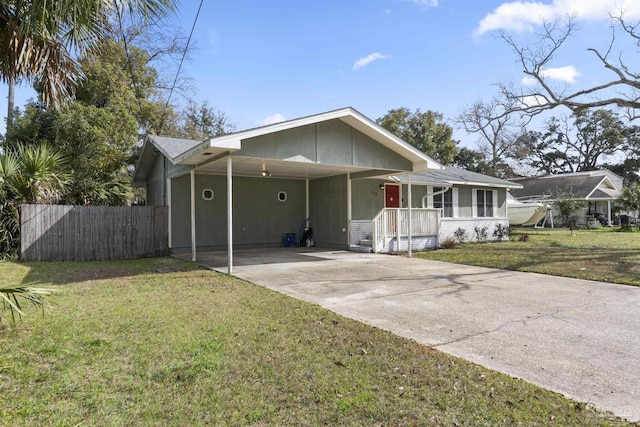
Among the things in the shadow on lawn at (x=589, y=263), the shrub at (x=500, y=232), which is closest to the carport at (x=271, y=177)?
the shadow on lawn at (x=589, y=263)

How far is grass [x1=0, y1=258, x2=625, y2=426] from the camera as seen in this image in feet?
8.58

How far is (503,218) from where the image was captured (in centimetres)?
1836

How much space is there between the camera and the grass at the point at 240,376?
8.58ft

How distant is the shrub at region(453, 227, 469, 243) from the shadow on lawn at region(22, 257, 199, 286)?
11031mm

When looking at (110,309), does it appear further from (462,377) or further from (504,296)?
(504,296)

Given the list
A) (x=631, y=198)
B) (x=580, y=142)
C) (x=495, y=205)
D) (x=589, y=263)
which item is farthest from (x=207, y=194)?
(x=580, y=142)

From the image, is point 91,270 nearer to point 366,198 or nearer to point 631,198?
point 366,198

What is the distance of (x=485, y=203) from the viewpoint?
18.0 meters

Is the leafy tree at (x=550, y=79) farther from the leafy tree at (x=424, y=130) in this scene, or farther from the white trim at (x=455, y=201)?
the leafy tree at (x=424, y=130)

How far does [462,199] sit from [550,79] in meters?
7.84

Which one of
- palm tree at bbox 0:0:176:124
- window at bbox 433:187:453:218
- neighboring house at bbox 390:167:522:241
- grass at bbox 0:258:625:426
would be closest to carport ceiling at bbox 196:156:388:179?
neighboring house at bbox 390:167:522:241

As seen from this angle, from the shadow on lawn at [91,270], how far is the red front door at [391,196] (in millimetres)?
7905

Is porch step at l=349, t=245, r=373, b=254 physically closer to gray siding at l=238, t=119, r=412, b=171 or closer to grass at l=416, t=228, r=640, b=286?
grass at l=416, t=228, r=640, b=286

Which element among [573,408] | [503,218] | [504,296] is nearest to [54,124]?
[504,296]
